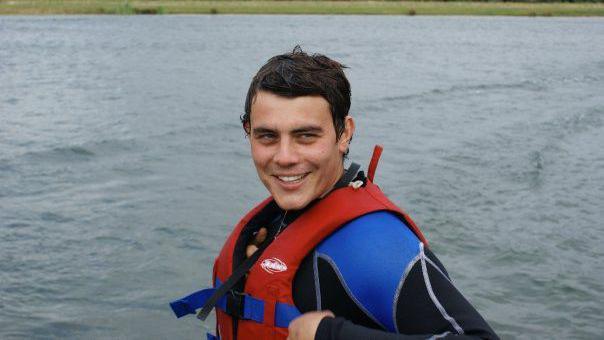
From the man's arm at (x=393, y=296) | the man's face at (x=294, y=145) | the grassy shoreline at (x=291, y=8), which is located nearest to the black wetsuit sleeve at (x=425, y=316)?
the man's arm at (x=393, y=296)

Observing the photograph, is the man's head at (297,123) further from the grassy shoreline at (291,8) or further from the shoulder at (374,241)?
the grassy shoreline at (291,8)

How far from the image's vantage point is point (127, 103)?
64.8 feet

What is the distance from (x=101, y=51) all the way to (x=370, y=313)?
32.1m

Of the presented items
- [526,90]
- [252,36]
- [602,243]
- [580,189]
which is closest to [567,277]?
[602,243]

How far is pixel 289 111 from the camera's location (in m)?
2.72

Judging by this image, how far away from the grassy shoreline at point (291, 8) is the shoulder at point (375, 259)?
6371 cm

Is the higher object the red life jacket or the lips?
the lips

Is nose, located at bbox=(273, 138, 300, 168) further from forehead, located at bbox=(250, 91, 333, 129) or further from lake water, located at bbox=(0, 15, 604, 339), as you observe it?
lake water, located at bbox=(0, 15, 604, 339)

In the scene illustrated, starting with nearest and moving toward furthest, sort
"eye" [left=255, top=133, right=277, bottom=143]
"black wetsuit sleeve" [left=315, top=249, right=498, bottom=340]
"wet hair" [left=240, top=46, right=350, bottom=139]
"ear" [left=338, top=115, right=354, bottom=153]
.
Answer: "black wetsuit sleeve" [left=315, top=249, right=498, bottom=340]
"wet hair" [left=240, top=46, right=350, bottom=139]
"eye" [left=255, top=133, right=277, bottom=143]
"ear" [left=338, top=115, right=354, bottom=153]

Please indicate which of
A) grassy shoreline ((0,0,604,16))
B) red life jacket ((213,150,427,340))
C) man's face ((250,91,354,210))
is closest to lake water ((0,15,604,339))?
red life jacket ((213,150,427,340))

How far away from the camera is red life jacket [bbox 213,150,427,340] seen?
9.21ft

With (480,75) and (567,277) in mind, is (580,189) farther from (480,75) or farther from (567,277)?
(480,75)

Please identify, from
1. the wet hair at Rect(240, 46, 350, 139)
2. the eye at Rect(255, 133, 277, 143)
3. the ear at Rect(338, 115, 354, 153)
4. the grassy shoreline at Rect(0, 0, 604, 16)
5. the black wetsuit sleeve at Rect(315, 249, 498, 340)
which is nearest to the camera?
the black wetsuit sleeve at Rect(315, 249, 498, 340)

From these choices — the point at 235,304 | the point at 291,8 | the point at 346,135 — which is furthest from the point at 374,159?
the point at 291,8
